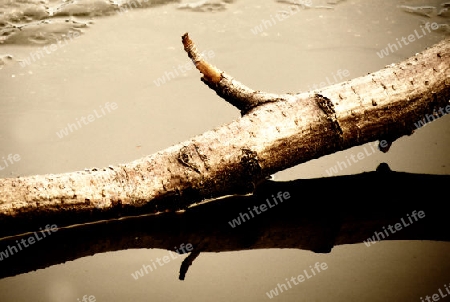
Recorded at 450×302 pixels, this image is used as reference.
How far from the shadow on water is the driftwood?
8cm

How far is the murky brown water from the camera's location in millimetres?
1609

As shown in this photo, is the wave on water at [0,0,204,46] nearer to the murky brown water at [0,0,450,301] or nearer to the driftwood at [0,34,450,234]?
the murky brown water at [0,0,450,301]

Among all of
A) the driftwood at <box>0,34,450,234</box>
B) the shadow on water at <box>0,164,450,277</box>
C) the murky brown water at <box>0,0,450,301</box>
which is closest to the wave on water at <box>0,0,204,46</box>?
the murky brown water at <box>0,0,450,301</box>

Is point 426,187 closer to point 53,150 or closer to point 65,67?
point 53,150

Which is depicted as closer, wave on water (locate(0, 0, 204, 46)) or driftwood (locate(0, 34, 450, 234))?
driftwood (locate(0, 34, 450, 234))

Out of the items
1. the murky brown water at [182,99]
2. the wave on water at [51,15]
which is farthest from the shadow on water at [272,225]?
the wave on water at [51,15]

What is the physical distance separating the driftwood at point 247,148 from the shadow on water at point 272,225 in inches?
3.0

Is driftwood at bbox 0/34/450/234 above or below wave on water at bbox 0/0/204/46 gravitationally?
below

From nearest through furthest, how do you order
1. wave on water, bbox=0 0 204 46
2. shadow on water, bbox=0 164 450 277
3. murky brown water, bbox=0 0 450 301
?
murky brown water, bbox=0 0 450 301, shadow on water, bbox=0 164 450 277, wave on water, bbox=0 0 204 46

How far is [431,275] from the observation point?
161cm

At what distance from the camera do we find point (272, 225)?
183cm

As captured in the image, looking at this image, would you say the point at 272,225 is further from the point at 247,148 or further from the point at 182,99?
the point at 182,99

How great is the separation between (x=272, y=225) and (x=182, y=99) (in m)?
1.09

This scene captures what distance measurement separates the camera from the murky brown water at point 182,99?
161 cm
